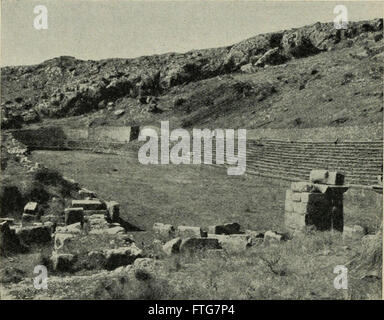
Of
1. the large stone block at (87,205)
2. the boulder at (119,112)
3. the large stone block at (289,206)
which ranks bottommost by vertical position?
the large stone block at (87,205)

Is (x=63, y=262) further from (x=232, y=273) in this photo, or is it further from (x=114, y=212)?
(x=114, y=212)

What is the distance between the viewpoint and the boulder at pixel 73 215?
10.7 metres

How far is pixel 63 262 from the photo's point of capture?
7.55 meters

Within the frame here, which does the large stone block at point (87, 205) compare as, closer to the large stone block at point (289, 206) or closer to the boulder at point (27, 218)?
the boulder at point (27, 218)

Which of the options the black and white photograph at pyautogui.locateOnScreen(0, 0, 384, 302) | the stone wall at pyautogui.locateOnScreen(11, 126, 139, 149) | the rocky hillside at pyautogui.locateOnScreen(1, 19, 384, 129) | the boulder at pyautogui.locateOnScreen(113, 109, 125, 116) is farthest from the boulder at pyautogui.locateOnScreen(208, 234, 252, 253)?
the boulder at pyautogui.locateOnScreen(113, 109, 125, 116)

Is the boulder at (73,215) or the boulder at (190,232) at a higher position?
the boulder at (73,215)

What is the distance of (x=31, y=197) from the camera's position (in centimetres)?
1278

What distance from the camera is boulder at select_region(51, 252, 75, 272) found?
24.6 feet

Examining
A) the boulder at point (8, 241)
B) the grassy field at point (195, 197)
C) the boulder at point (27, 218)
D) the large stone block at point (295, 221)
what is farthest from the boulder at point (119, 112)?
the boulder at point (8, 241)

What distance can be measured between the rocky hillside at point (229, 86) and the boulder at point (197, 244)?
19855mm

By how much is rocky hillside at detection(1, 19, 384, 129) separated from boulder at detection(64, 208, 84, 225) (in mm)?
19516

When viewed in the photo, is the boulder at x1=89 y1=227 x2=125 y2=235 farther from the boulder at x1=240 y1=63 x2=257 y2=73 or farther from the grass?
the boulder at x1=240 y1=63 x2=257 y2=73
